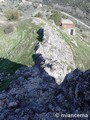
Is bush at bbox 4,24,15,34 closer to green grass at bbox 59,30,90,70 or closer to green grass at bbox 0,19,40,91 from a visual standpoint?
green grass at bbox 0,19,40,91

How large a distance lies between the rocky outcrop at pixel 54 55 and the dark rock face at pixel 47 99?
21.0 ft

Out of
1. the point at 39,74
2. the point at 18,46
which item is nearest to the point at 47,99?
the point at 39,74

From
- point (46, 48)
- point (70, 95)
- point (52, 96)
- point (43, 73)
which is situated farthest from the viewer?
point (46, 48)

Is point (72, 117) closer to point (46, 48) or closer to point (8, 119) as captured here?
point (8, 119)

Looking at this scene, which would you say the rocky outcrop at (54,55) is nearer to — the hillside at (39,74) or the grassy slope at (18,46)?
the hillside at (39,74)

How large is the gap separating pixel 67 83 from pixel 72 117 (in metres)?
4.77

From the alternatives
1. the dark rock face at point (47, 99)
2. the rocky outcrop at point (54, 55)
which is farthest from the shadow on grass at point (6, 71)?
the rocky outcrop at point (54, 55)

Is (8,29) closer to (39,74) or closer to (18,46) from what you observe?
(18,46)

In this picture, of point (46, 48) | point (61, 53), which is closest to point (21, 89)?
point (46, 48)

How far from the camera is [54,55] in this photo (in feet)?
171

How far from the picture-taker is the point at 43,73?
39.6 m

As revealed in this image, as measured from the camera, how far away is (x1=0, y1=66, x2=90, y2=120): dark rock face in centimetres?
2597

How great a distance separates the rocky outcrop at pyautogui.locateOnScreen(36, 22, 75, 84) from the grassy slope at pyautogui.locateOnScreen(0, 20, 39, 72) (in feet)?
6.36

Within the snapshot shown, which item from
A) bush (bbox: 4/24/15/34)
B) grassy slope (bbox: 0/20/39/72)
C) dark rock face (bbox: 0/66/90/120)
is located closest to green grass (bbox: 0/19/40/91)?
grassy slope (bbox: 0/20/39/72)
